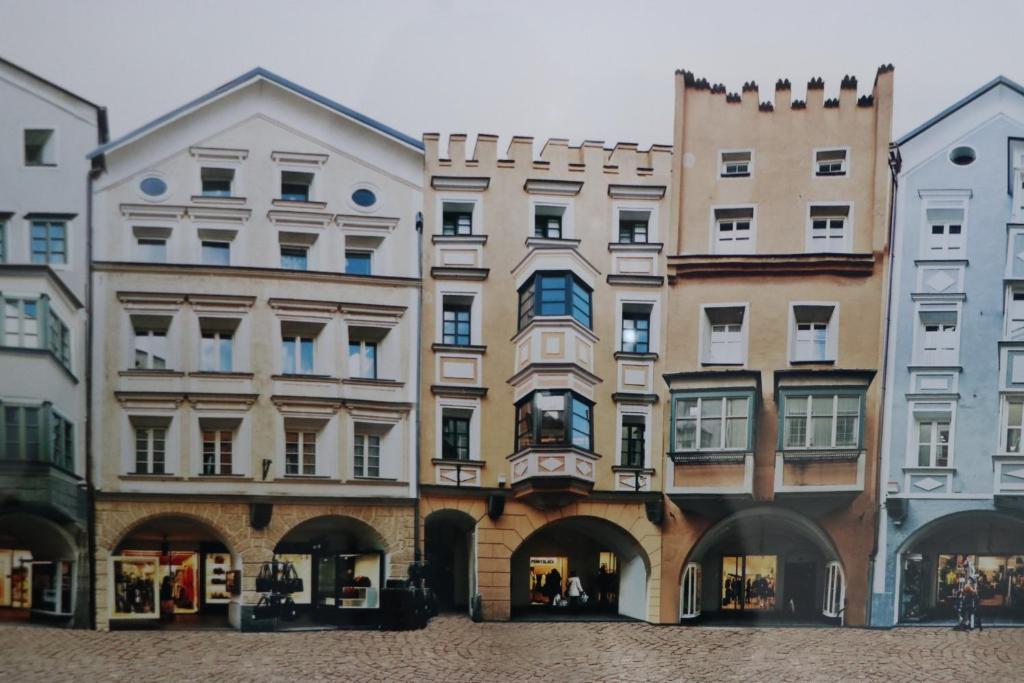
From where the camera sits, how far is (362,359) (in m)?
4.12

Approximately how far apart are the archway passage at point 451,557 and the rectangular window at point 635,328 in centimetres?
108

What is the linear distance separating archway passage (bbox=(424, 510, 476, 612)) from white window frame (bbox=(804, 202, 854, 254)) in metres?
2.01

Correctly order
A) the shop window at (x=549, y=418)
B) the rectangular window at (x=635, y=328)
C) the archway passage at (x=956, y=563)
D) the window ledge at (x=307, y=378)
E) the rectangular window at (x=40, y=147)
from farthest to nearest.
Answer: the archway passage at (x=956, y=563)
the rectangular window at (x=635, y=328)
the shop window at (x=549, y=418)
the window ledge at (x=307, y=378)
the rectangular window at (x=40, y=147)

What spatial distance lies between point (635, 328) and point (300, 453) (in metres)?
1.61

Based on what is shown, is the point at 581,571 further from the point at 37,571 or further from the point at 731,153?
the point at 37,571

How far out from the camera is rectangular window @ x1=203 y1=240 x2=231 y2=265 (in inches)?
157

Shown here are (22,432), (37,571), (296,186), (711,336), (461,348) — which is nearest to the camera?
(22,432)

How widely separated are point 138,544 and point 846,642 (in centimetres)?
324

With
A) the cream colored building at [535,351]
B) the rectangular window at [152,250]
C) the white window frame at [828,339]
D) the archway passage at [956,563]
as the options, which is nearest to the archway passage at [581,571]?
the cream colored building at [535,351]

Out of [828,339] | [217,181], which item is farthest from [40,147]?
[828,339]

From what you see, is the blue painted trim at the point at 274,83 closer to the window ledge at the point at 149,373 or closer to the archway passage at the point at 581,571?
the window ledge at the point at 149,373

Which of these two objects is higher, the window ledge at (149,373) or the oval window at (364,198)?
the oval window at (364,198)

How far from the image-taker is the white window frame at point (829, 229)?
4.23m

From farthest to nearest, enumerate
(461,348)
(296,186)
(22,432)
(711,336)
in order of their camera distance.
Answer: (711,336) → (461,348) → (296,186) → (22,432)
